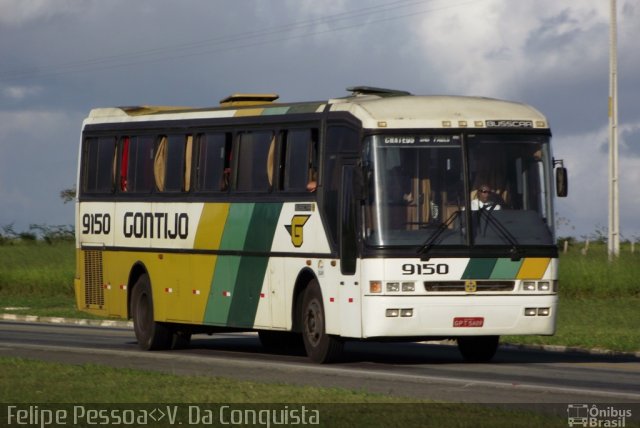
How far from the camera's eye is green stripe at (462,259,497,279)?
2167 centimetres

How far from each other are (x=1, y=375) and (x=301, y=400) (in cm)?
474

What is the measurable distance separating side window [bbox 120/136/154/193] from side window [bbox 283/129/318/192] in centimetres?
421

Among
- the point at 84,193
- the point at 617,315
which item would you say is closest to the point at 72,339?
the point at 84,193

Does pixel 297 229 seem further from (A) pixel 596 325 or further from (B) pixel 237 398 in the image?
(A) pixel 596 325

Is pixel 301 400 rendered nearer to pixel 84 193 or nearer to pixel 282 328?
pixel 282 328

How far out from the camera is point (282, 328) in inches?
936

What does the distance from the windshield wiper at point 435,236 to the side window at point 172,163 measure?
6.09 m

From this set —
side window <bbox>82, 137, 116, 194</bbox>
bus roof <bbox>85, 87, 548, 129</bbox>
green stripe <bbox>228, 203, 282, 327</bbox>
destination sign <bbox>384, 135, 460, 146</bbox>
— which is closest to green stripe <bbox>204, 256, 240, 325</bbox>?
green stripe <bbox>228, 203, 282, 327</bbox>

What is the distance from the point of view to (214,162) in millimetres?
25859

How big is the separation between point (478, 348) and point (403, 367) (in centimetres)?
184

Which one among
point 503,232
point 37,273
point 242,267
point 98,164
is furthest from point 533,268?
point 37,273

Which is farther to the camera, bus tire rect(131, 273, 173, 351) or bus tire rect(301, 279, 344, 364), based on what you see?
bus tire rect(131, 273, 173, 351)

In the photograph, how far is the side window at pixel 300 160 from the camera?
2330 centimetres

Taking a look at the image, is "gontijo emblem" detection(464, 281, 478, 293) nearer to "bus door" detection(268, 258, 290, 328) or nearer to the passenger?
the passenger
